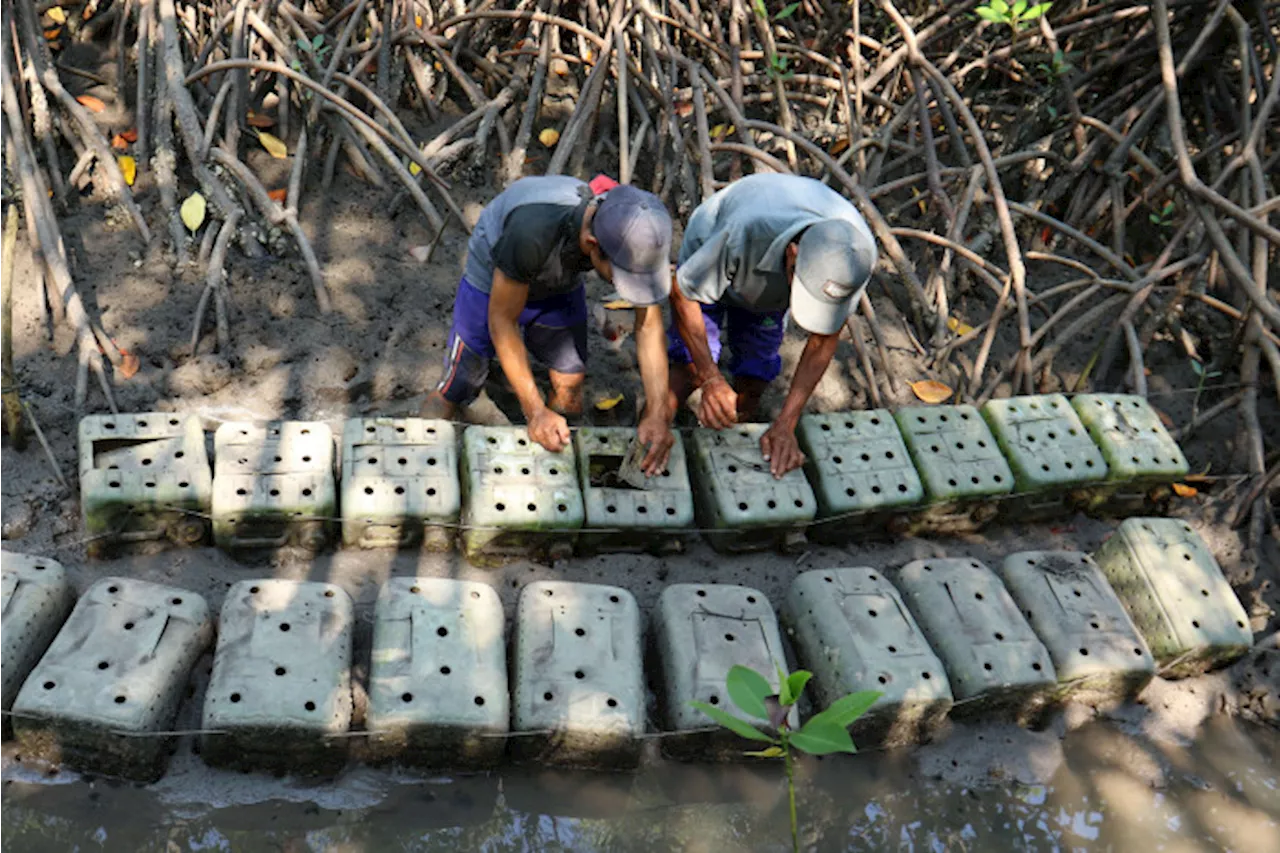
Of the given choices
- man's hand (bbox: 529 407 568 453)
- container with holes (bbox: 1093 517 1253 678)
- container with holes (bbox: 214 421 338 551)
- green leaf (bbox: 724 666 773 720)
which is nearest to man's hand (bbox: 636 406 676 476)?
man's hand (bbox: 529 407 568 453)

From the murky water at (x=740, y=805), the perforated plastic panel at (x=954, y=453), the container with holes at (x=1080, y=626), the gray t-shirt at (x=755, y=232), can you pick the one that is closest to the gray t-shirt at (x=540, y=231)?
the gray t-shirt at (x=755, y=232)

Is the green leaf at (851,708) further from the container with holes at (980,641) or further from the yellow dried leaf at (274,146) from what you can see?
the yellow dried leaf at (274,146)

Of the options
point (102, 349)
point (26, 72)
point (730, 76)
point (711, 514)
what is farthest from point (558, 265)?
point (26, 72)

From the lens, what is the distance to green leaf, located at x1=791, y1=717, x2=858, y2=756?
7.75 ft

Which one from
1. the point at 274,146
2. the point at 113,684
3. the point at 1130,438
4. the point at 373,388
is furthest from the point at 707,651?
the point at 274,146

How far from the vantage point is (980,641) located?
3.68 metres

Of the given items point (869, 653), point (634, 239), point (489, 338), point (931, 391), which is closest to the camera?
point (634, 239)

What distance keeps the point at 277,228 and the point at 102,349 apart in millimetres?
911

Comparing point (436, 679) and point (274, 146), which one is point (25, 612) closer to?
point (436, 679)

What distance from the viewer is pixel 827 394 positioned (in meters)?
4.87

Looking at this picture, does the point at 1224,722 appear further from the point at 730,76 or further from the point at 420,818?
the point at 730,76

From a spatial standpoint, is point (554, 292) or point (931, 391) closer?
point (554, 292)

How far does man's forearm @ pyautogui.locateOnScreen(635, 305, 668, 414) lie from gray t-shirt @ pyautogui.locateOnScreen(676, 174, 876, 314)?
149mm

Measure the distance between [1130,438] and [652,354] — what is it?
2028mm
